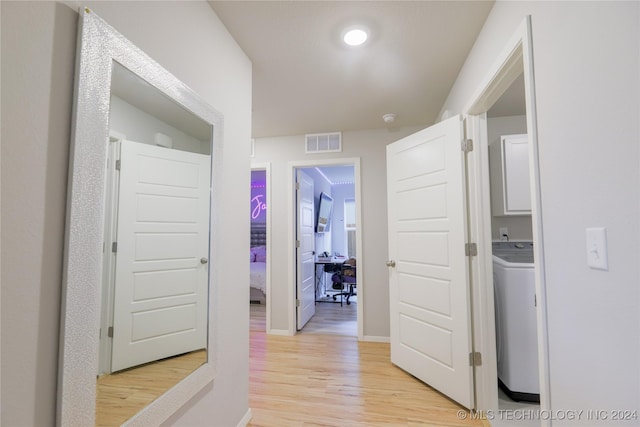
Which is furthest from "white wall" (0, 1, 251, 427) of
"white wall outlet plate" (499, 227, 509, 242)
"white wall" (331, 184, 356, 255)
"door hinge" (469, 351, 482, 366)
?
"white wall" (331, 184, 356, 255)

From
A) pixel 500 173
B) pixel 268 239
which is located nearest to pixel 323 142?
pixel 268 239

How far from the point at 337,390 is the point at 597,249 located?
6.80ft

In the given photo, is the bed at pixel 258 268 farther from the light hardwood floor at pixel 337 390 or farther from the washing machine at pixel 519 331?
the washing machine at pixel 519 331

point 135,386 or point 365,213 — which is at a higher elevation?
point 365,213

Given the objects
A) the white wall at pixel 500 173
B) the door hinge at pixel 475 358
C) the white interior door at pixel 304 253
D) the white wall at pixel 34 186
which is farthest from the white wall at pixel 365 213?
the white wall at pixel 34 186

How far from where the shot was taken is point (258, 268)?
5.15 m

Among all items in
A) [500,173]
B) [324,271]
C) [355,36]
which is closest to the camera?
[355,36]

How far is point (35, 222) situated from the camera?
2.42ft

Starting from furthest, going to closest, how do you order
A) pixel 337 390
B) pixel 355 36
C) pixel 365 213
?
1. pixel 365 213
2. pixel 337 390
3. pixel 355 36

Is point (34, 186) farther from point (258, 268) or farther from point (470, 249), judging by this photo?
point (258, 268)

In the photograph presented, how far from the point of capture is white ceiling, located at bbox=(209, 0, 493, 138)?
5.34 ft

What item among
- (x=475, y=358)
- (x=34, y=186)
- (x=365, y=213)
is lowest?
(x=475, y=358)

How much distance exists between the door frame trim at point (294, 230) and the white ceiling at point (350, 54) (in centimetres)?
60

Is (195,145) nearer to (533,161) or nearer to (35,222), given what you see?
(35,222)
